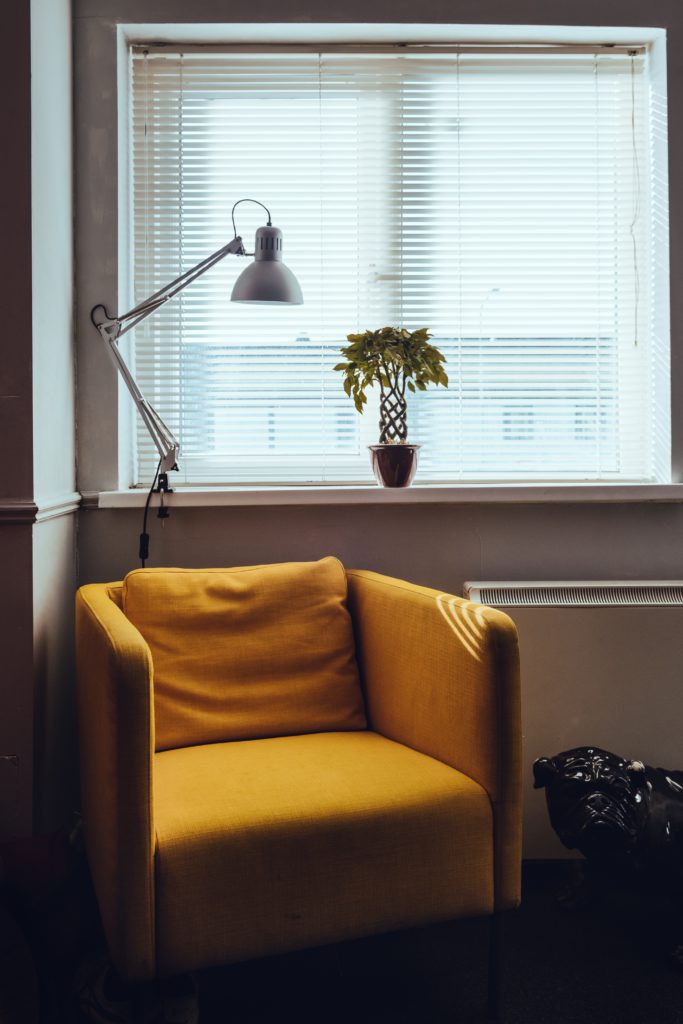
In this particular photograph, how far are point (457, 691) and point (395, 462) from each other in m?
0.82

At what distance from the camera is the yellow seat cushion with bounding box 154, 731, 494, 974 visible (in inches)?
51.4

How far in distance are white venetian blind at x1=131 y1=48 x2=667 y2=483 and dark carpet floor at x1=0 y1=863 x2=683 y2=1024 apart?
1.20 m

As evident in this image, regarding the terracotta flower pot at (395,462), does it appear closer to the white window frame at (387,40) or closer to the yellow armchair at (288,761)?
the white window frame at (387,40)

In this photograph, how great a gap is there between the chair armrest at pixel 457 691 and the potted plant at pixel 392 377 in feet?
1.57

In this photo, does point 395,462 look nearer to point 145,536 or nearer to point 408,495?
point 408,495

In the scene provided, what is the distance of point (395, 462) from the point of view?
222cm

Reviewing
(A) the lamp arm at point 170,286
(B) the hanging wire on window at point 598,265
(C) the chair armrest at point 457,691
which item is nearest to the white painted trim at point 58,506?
(A) the lamp arm at point 170,286

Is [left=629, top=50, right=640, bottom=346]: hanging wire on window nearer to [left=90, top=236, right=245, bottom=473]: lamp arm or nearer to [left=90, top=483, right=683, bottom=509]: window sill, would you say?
[left=90, top=483, right=683, bottom=509]: window sill

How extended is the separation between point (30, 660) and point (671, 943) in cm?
151

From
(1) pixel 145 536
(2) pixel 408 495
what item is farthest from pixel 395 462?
(1) pixel 145 536

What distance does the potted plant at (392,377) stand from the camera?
2.15m

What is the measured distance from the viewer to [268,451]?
2.40 m

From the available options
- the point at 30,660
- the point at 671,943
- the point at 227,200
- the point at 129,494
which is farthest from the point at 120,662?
the point at 227,200

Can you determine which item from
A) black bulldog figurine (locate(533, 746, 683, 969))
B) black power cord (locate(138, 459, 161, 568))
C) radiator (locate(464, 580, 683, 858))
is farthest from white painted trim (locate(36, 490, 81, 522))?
black bulldog figurine (locate(533, 746, 683, 969))
